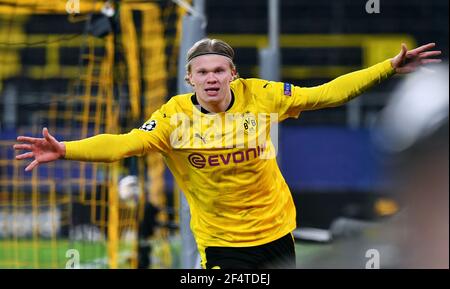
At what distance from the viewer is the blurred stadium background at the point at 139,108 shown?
30.0 feet

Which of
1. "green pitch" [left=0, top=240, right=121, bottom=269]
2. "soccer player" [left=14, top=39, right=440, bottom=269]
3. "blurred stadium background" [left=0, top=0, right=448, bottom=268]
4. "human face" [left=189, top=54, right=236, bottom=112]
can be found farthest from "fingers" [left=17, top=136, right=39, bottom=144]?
"green pitch" [left=0, top=240, right=121, bottom=269]

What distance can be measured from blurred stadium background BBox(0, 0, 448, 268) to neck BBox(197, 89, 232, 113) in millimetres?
1975

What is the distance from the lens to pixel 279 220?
15.5ft

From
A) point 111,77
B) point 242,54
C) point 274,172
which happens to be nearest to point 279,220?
point 274,172

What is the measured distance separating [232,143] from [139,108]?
4453mm

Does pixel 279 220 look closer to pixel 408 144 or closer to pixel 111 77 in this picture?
pixel 408 144

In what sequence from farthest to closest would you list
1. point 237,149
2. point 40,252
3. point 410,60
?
point 40,252
point 410,60
point 237,149

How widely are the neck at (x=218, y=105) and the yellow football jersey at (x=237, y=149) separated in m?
0.02

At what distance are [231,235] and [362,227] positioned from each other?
443cm

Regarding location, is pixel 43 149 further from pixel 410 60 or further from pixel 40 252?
pixel 40 252

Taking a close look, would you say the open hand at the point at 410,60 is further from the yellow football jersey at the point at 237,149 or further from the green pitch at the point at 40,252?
the green pitch at the point at 40,252

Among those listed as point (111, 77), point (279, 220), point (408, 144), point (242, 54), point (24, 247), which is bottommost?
point (24, 247)

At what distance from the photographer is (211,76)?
14.6 feet

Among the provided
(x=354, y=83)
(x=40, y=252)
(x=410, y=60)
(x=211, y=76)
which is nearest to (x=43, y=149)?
(x=211, y=76)
